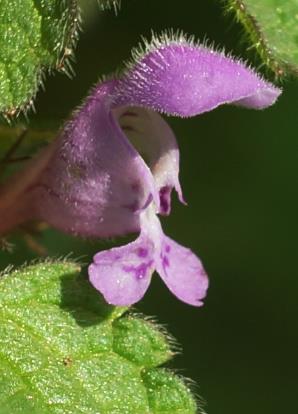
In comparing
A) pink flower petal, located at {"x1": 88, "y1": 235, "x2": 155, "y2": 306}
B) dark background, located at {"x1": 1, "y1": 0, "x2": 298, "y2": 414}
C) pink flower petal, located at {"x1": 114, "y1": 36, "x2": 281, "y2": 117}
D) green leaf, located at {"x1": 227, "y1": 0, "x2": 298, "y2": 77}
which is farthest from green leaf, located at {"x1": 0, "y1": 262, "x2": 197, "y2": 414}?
dark background, located at {"x1": 1, "y1": 0, "x2": 298, "y2": 414}

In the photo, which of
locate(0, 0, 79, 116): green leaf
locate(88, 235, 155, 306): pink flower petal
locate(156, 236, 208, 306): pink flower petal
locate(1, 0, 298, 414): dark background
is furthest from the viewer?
locate(1, 0, 298, 414): dark background

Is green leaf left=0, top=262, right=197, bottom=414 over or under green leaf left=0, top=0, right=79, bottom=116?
under

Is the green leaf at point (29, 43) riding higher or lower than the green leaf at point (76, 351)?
higher

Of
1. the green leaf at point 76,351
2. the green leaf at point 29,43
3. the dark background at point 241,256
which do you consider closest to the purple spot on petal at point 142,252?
the green leaf at point 76,351

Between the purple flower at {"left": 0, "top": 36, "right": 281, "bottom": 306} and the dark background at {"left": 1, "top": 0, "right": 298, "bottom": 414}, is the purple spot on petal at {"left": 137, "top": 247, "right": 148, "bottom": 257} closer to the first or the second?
the purple flower at {"left": 0, "top": 36, "right": 281, "bottom": 306}

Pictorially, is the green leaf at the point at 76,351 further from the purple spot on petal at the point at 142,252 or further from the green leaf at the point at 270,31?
the green leaf at the point at 270,31

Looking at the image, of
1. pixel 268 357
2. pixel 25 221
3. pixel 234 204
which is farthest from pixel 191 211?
pixel 25 221
